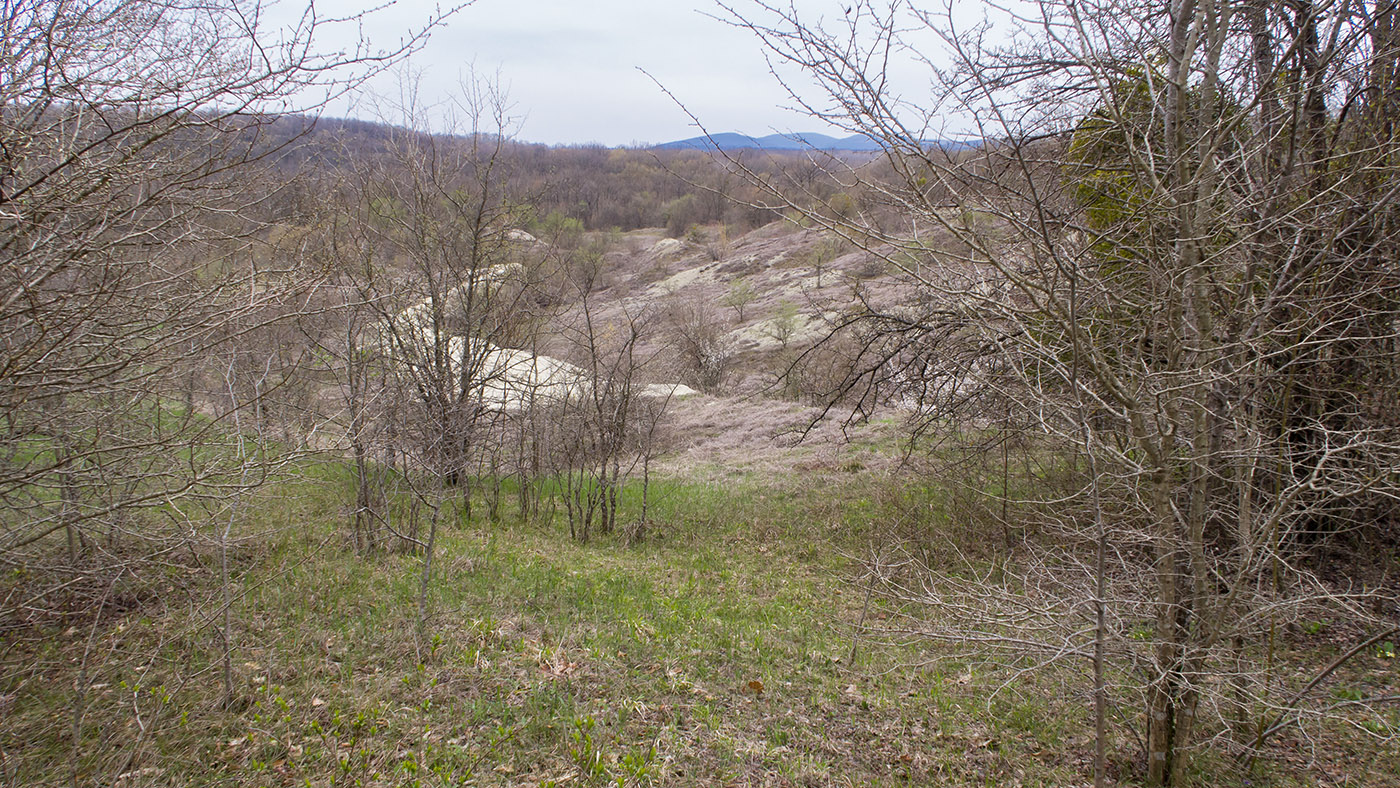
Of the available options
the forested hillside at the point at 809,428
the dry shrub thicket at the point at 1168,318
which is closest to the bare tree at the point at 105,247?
the forested hillside at the point at 809,428

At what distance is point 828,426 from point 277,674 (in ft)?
43.8

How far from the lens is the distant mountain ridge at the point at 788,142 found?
3033mm

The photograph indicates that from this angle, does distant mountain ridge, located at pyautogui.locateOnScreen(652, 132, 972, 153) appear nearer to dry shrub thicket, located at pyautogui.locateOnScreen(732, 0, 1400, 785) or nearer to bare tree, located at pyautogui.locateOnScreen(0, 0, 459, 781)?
A: dry shrub thicket, located at pyautogui.locateOnScreen(732, 0, 1400, 785)

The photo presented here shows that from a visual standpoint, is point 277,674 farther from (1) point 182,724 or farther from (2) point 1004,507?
(2) point 1004,507

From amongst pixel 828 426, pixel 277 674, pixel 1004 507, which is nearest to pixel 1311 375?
pixel 1004 507

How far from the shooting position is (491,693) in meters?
4.54

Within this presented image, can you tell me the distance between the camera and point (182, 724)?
386 centimetres

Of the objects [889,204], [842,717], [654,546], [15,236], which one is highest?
[889,204]

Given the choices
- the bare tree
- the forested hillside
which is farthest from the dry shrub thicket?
the bare tree

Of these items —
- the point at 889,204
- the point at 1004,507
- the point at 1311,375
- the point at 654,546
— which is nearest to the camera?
the point at 889,204

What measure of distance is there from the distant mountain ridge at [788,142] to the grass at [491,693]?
266cm

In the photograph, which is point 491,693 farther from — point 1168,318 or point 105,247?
point 1168,318

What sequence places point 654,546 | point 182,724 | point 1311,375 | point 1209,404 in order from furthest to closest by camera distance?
point 654,546, point 1311,375, point 1209,404, point 182,724

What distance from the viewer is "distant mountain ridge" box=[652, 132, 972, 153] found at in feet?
9.95
